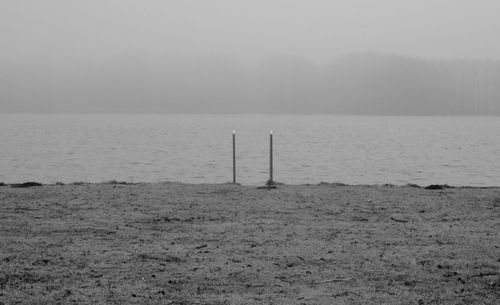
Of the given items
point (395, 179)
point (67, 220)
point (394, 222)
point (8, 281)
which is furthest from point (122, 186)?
point (395, 179)

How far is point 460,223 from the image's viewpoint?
319 inches

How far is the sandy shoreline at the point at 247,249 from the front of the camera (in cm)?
499

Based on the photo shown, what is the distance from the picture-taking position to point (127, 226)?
7730 millimetres

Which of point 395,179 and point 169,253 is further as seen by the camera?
point 395,179

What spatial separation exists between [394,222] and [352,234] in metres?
1.17

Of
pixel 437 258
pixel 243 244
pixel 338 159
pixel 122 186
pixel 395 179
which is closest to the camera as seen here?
pixel 437 258

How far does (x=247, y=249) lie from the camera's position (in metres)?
6.41

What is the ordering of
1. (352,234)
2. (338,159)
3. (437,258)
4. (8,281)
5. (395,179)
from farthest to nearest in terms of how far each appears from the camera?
(338,159) < (395,179) < (352,234) < (437,258) < (8,281)

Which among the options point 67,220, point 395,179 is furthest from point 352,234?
point 395,179

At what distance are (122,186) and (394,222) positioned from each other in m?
5.69

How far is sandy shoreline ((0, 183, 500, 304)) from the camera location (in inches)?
196

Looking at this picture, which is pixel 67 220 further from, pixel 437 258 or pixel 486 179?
pixel 486 179

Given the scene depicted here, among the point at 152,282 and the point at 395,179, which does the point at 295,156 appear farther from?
the point at 152,282

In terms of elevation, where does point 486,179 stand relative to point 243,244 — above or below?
below
